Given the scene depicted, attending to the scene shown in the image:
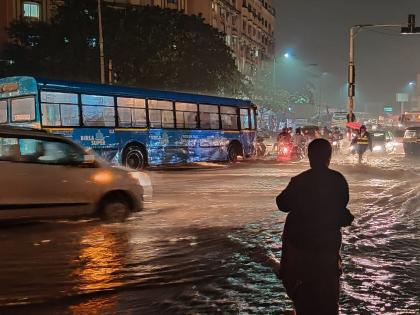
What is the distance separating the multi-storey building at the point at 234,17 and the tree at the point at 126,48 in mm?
9112

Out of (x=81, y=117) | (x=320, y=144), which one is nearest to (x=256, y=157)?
(x=81, y=117)

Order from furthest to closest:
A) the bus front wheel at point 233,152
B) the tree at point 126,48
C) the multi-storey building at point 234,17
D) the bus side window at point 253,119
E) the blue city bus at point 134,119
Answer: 1. the multi-storey building at point 234,17
2. the tree at point 126,48
3. the bus side window at point 253,119
4. the bus front wheel at point 233,152
5. the blue city bus at point 134,119

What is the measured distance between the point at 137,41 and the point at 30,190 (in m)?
31.2

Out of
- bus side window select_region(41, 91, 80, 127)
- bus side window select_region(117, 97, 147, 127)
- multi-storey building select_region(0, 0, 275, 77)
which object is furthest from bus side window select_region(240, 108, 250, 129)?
multi-storey building select_region(0, 0, 275, 77)

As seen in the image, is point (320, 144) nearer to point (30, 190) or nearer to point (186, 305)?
point (186, 305)

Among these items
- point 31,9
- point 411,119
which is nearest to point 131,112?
point 411,119

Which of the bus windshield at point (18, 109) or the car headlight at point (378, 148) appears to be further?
the car headlight at point (378, 148)

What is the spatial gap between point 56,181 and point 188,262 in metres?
3.14

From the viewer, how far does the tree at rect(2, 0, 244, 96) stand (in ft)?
126

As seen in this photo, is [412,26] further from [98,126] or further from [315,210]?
[315,210]

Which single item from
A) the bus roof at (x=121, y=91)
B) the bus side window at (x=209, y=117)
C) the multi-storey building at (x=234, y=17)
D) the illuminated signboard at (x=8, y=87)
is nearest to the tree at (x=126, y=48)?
the multi-storey building at (x=234, y=17)

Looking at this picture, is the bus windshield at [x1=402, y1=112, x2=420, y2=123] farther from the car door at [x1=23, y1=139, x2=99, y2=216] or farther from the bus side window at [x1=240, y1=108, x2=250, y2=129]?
the car door at [x1=23, y1=139, x2=99, y2=216]

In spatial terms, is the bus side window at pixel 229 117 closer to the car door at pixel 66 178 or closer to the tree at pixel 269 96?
the car door at pixel 66 178

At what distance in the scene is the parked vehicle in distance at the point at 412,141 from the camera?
32.9m
